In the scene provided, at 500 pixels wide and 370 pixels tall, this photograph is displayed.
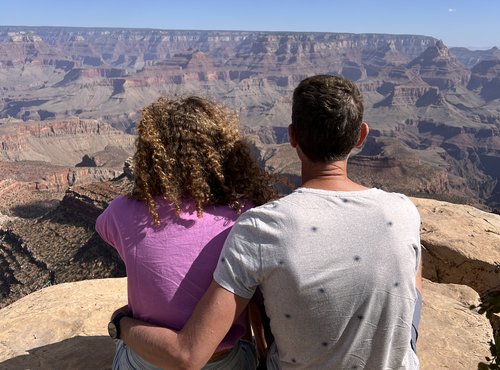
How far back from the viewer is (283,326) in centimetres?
248

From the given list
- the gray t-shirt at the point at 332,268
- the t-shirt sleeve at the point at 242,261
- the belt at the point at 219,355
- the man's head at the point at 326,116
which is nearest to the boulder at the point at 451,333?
the belt at the point at 219,355

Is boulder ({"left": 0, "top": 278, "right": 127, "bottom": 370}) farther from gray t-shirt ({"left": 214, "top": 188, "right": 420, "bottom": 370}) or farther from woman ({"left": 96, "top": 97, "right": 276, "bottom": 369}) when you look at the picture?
gray t-shirt ({"left": 214, "top": 188, "right": 420, "bottom": 370})

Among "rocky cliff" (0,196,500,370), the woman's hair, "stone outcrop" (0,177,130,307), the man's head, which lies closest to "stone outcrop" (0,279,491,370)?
"rocky cliff" (0,196,500,370)

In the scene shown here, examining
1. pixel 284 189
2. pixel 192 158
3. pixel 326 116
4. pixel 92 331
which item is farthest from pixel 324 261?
pixel 284 189

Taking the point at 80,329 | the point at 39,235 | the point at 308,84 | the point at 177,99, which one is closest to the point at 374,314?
the point at 308,84

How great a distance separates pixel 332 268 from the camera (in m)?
2.22

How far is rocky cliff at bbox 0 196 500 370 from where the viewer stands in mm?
5164

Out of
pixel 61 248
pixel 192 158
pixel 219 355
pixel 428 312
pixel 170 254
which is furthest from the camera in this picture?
pixel 61 248

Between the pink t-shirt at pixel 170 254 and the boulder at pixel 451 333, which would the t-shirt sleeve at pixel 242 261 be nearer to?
Result: the pink t-shirt at pixel 170 254

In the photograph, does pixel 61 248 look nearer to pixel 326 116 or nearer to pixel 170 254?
pixel 170 254

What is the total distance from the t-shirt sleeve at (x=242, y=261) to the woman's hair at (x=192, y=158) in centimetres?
53

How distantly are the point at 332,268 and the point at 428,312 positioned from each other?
4.18 m

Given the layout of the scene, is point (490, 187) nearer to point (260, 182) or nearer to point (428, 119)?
point (428, 119)

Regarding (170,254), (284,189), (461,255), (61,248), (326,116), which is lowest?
(284,189)
